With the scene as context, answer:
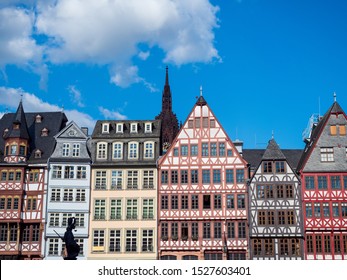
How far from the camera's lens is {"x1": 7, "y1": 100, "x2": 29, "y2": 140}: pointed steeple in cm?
4350

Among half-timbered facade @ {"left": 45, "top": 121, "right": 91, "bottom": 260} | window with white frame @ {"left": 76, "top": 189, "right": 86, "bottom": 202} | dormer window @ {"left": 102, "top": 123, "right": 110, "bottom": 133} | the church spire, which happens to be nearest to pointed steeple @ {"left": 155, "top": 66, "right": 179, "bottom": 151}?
the church spire

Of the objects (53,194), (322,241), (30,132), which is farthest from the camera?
(30,132)

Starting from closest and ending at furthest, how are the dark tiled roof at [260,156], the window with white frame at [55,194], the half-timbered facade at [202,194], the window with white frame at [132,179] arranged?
the half-timbered facade at [202,194], the window with white frame at [55,194], the window with white frame at [132,179], the dark tiled roof at [260,156]

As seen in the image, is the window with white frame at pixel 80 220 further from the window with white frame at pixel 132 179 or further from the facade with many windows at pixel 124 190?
the window with white frame at pixel 132 179

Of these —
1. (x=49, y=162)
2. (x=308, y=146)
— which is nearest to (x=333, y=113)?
(x=308, y=146)

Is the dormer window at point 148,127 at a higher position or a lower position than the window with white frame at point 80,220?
higher

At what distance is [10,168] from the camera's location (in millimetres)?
43031

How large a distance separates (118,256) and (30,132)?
13.6 m

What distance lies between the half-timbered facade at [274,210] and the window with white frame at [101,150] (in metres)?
12.4

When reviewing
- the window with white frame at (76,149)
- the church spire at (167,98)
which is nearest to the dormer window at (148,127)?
the window with white frame at (76,149)

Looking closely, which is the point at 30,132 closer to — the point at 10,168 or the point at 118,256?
the point at 10,168

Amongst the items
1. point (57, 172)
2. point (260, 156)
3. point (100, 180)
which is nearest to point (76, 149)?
point (57, 172)

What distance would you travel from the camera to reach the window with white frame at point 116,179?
43.2 m

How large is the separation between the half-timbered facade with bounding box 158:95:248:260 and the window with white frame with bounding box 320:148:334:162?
6230 millimetres
